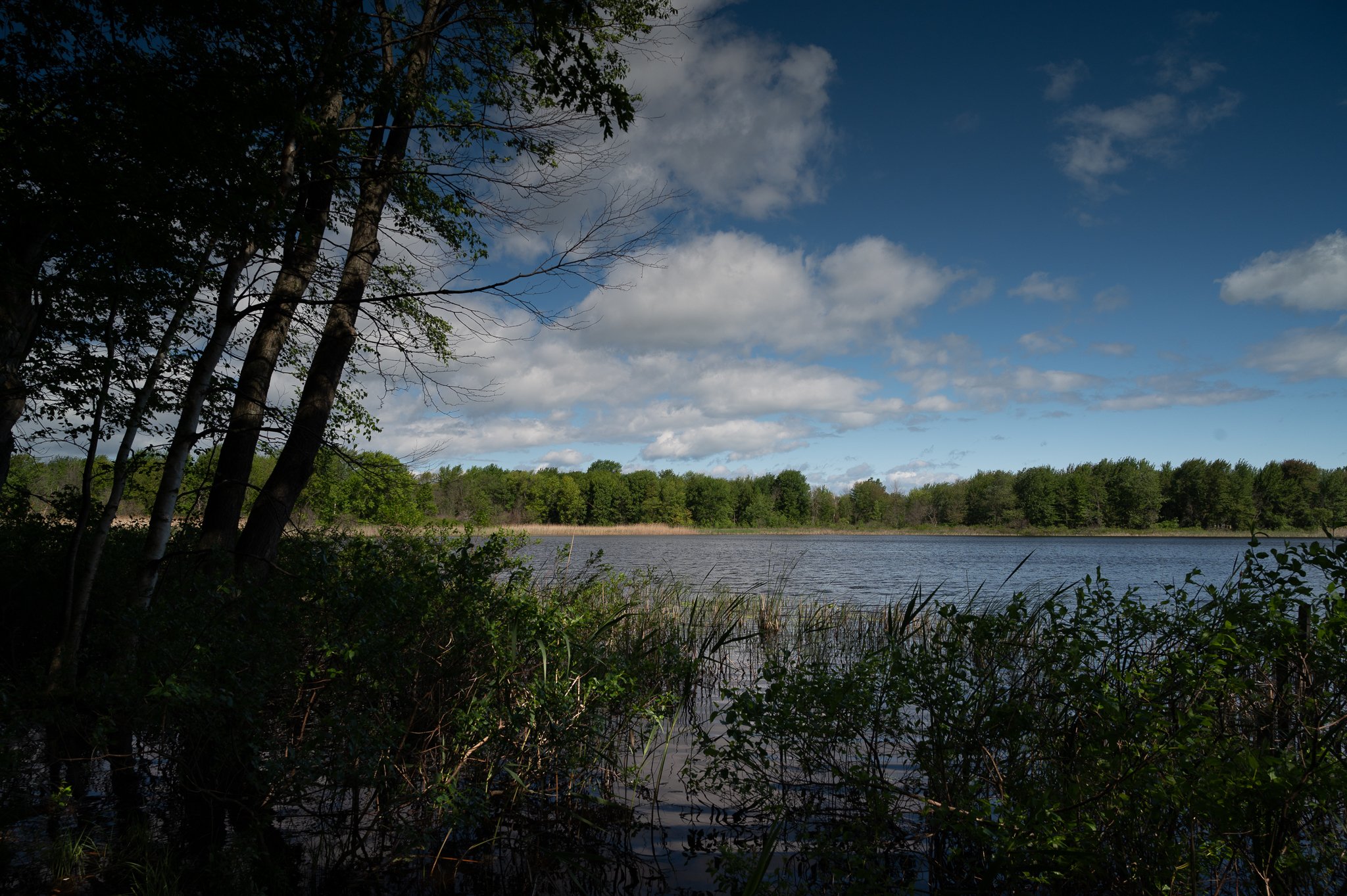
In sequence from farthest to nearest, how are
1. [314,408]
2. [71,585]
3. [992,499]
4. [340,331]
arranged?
[992,499] < [340,331] < [314,408] < [71,585]

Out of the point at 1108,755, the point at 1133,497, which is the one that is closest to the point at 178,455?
the point at 1108,755

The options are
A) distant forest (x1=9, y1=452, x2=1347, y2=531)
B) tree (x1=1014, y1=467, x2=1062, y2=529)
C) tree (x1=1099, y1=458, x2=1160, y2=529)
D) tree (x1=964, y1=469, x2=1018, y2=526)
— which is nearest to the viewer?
distant forest (x1=9, y1=452, x2=1347, y2=531)

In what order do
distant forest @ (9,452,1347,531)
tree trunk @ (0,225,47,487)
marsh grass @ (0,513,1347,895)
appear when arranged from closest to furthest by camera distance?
marsh grass @ (0,513,1347,895) → tree trunk @ (0,225,47,487) → distant forest @ (9,452,1347,531)

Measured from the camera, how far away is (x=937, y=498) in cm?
10419

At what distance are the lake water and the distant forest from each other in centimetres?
760

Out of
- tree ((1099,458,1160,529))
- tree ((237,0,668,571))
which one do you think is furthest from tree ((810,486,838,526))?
tree ((237,0,668,571))

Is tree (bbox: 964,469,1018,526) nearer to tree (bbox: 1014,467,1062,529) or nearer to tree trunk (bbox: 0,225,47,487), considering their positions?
tree (bbox: 1014,467,1062,529)

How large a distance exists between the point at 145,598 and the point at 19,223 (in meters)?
2.75

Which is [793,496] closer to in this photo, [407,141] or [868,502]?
[868,502]

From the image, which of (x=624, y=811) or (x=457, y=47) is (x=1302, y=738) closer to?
(x=624, y=811)

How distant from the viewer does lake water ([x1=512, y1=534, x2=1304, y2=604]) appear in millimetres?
20078

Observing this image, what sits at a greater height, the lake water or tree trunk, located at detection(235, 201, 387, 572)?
tree trunk, located at detection(235, 201, 387, 572)

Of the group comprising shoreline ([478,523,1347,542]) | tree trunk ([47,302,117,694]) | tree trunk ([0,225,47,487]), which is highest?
tree trunk ([0,225,47,487])

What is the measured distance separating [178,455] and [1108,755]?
6.01 m
